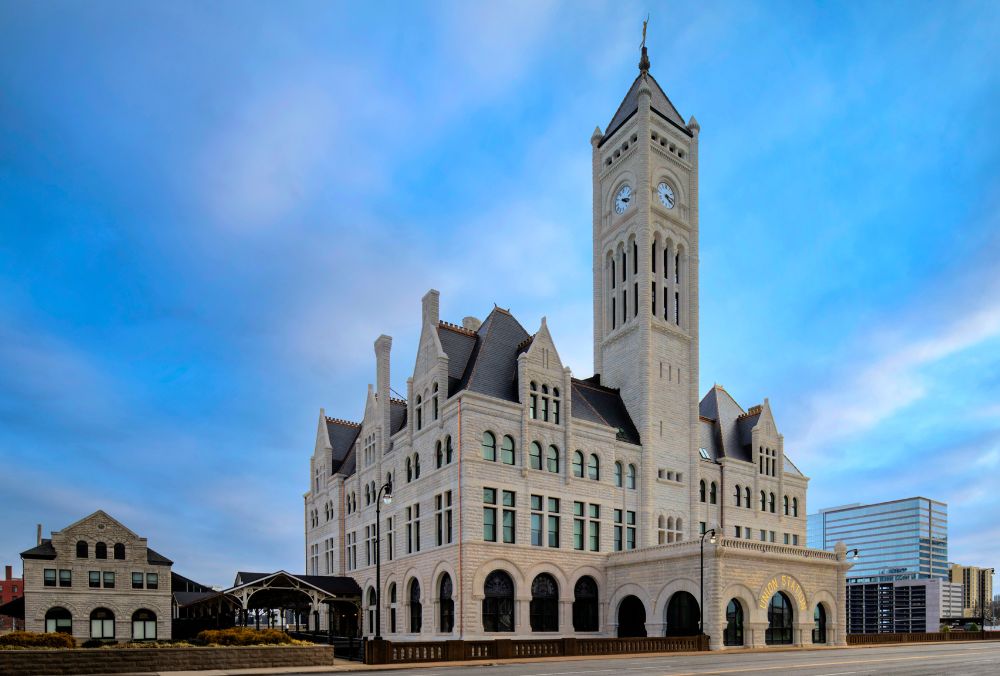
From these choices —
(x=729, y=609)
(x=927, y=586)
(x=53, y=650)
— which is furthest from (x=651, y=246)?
(x=927, y=586)

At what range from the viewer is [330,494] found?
6738cm

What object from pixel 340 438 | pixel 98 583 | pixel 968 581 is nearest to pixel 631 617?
pixel 340 438

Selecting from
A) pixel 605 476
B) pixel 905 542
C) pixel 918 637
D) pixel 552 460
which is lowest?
pixel 905 542

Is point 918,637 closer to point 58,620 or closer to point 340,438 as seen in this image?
point 340,438

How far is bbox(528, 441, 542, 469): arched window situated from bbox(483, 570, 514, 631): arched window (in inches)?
267

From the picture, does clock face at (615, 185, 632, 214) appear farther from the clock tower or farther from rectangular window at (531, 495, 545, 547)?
rectangular window at (531, 495, 545, 547)

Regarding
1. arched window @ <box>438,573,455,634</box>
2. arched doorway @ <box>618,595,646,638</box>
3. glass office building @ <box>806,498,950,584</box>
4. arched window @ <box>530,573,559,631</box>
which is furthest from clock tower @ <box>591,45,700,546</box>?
glass office building @ <box>806,498,950,584</box>

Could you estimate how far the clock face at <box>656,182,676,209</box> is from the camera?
195ft

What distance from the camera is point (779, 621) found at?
145ft

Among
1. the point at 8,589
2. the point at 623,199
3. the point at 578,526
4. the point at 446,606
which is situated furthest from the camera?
the point at 8,589

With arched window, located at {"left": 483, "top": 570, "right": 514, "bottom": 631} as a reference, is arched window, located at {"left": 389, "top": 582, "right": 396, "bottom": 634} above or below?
below

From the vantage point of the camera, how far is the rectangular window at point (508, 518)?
45062 millimetres

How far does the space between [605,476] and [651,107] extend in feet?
98.1

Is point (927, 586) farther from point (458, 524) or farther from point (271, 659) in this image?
point (271, 659)
